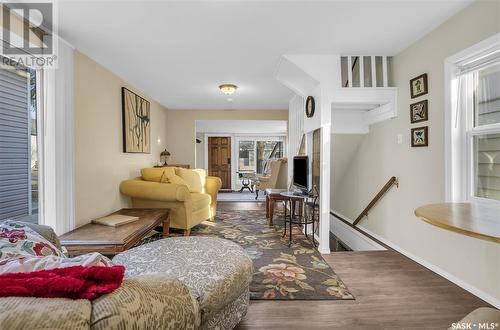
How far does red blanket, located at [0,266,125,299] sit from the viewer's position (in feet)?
2.16

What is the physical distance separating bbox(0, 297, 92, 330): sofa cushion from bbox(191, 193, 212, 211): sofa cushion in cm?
320

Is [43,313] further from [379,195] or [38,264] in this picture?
[379,195]

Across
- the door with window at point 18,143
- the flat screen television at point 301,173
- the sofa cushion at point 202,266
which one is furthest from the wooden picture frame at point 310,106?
the door with window at point 18,143

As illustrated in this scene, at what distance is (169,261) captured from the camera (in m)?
1.68

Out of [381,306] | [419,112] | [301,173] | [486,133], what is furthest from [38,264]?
[301,173]

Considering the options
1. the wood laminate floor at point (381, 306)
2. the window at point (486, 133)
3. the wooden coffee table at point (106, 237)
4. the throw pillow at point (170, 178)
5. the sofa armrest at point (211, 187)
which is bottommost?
the wood laminate floor at point (381, 306)

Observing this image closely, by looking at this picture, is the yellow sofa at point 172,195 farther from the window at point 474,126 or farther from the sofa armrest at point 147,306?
the window at point 474,126

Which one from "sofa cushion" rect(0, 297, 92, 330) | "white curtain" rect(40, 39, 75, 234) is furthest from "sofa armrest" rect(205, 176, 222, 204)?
"sofa cushion" rect(0, 297, 92, 330)

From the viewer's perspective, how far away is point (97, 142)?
319cm

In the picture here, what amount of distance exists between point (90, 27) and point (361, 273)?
136 inches

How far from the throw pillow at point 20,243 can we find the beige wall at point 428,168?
9.55ft

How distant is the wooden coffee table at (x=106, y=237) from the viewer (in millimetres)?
2252

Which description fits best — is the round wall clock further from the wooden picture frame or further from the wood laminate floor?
the wood laminate floor

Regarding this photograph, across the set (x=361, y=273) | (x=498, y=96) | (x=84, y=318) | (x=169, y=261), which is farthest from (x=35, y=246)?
(x=498, y=96)
